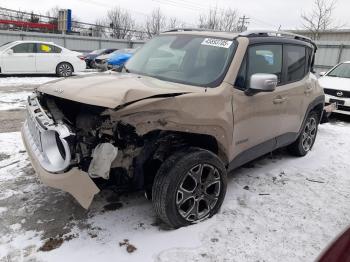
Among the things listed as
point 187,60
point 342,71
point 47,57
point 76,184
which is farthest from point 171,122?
point 47,57

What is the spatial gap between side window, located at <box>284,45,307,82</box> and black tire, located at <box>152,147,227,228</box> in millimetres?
1982

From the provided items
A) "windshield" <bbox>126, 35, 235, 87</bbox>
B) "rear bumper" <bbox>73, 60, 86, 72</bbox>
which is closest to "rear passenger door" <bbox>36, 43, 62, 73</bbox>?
"rear bumper" <bbox>73, 60, 86, 72</bbox>

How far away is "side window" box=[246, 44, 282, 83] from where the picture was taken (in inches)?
153

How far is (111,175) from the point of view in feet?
10.6

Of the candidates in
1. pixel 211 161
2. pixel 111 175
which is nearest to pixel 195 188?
pixel 211 161

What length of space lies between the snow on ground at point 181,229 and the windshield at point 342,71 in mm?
6061

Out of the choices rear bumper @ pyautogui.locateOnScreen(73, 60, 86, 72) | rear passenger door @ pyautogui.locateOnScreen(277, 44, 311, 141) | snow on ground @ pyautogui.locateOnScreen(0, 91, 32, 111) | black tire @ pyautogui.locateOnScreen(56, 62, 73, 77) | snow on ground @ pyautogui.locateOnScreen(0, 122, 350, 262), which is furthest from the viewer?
rear bumper @ pyautogui.locateOnScreen(73, 60, 86, 72)

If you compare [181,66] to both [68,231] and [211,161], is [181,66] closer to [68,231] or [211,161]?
[211,161]

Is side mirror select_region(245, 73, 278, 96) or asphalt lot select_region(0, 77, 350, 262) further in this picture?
side mirror select_region(245, 73, 278, 96)

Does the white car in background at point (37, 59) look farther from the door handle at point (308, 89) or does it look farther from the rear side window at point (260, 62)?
the rear side window at point (260, 62)

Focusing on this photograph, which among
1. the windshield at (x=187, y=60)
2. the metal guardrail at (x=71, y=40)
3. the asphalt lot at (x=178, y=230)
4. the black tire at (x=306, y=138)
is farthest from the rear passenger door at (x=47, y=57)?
the black tire at (x=306, y=138)

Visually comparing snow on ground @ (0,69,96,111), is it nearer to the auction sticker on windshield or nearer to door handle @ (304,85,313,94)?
the auction sticker on windshield

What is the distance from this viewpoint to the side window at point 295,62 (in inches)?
183

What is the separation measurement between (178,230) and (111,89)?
145cm
